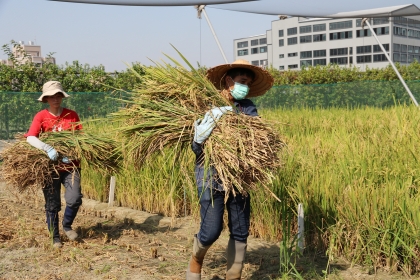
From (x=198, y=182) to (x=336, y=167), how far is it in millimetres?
1366

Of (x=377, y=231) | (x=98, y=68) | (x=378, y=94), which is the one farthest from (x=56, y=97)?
(x=378, y=94)

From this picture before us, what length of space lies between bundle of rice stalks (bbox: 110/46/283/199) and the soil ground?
2.27 ft

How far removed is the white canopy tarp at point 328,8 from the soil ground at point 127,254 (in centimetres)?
371

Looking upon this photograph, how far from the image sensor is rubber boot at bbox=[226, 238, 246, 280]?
2816 millimetres

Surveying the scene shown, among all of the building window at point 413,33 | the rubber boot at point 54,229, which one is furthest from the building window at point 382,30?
the rubber boot at point 54,229

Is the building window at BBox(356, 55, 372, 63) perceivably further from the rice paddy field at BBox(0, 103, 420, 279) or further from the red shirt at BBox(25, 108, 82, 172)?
the red shirt at BBox(25, 108, 82, 172)

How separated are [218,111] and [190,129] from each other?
0.20 metres

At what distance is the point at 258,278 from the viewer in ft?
10.3

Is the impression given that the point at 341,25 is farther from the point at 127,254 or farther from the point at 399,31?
the point at 127,254

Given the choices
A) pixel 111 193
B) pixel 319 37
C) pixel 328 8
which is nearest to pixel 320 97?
pixel 328 8

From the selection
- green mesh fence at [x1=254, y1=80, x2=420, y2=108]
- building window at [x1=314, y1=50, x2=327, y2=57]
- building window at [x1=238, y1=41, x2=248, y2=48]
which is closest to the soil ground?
green mesh fence at [x1=254, y1=80, x2=420, y2=108]

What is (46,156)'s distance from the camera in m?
3.85

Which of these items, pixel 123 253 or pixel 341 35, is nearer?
pixel 123 253

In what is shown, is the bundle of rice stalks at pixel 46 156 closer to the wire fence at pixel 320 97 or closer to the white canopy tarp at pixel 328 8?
the white canopy tarp at pixel 328 8
